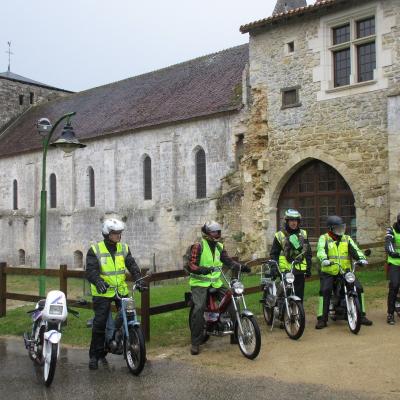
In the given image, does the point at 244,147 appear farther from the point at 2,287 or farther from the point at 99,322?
the point at 99,322

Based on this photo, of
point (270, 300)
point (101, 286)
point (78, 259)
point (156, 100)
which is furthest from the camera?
point (78, 259)

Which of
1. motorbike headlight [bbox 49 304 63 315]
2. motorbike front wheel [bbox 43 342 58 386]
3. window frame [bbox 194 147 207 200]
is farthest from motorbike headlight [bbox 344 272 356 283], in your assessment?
window frame [bbox 194 147 207 200]

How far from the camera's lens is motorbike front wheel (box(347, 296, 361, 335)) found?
26.8 feet

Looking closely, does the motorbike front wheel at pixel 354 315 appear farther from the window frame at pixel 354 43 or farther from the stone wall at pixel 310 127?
the window frame at pixel 354 43

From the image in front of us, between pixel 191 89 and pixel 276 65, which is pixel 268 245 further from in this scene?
pixel 191 89

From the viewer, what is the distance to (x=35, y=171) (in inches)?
1236

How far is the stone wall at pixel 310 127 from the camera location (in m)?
16.6

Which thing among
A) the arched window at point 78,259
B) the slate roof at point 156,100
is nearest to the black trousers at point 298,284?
the slate roof at point 156,100

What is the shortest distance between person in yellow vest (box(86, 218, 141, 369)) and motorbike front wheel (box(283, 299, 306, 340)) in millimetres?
2287

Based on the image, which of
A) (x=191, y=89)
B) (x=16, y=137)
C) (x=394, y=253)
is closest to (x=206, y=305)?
(x=394, y=253)

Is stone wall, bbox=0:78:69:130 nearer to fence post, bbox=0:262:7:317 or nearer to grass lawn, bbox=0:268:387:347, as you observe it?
grass lawn, bbox=0:268:387:347

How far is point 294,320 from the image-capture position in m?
8.16

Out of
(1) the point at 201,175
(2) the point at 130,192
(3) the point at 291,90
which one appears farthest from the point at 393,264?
(2) the point at 130,192

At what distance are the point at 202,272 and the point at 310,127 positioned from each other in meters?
11.6
